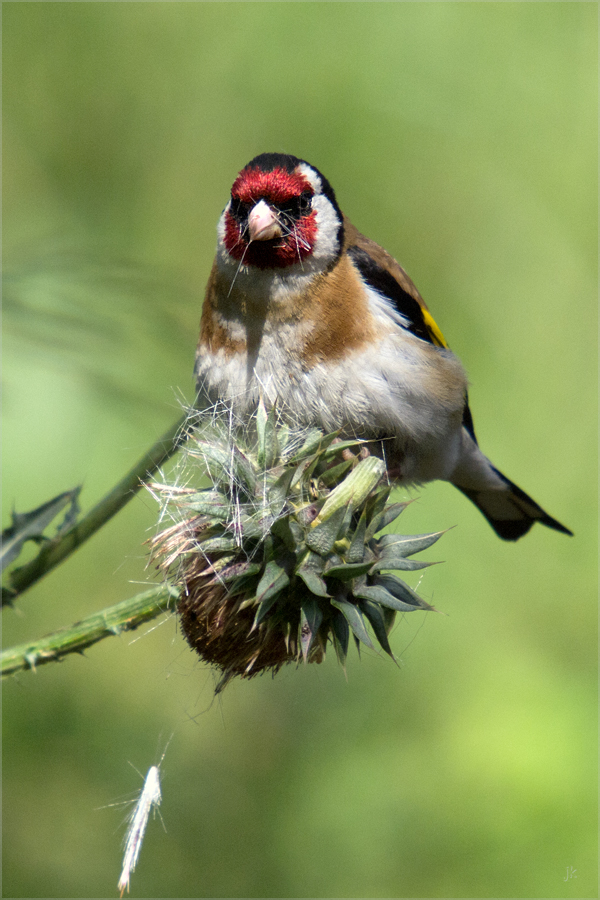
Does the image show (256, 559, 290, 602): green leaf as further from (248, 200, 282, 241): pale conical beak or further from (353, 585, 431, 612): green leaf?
(248, 200, 282, 241): pale conical beak

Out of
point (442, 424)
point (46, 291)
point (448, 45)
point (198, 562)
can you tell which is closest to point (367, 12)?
point (448, 45)

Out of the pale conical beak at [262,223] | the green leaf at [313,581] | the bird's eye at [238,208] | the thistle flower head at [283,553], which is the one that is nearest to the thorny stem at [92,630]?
the thistle flower head at [283,553]

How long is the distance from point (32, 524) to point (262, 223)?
1186mm

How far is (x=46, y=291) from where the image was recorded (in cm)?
180

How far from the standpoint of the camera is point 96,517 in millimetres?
1889

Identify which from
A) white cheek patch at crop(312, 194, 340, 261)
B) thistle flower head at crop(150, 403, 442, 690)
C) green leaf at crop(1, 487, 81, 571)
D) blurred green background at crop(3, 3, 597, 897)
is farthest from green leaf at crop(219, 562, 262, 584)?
white cheek patch at crop(312, 194, 340, 261)

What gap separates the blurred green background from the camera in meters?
3.37

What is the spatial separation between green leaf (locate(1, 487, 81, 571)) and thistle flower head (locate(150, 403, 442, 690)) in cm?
43

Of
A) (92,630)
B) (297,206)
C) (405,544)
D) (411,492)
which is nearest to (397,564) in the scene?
(405,544)

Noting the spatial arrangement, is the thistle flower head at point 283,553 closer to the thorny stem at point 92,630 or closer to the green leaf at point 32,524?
the thorny stem at point 92,630

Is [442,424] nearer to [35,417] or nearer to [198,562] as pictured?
[198,562]

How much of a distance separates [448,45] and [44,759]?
4.57 meters

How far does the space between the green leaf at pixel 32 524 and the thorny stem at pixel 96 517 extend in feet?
0.74

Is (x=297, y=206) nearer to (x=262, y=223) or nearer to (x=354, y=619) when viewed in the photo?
(x=262, y=223)
